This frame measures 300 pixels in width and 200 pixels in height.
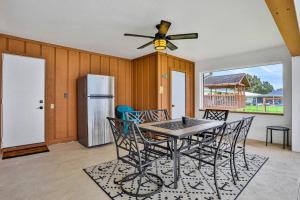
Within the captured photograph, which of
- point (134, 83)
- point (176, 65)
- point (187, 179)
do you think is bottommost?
point (187, 179)

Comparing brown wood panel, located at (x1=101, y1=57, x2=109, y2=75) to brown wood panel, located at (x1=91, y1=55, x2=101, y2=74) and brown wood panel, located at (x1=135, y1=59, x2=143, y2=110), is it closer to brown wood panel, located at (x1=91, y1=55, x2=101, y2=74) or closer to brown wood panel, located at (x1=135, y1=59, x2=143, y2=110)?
brown wood panel, located at (x1=91, y1=55, x2=101, y2=74)

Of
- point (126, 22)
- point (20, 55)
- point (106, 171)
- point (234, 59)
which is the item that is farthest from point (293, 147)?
point (20, 55)

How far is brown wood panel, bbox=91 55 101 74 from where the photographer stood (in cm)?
472

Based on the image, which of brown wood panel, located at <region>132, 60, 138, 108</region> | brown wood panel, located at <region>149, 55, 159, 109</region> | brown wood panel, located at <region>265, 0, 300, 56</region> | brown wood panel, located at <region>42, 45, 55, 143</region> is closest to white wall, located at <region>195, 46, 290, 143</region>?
brown wood panel, located at <region>265, 0, 300, 56</region>

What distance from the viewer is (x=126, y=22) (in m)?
2.86

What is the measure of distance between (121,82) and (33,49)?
8.11 ft

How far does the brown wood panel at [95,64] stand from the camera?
4.72m

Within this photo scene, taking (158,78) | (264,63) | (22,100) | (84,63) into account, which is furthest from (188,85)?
(22,100)

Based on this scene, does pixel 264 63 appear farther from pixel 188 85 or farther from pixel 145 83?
pixel 145 83

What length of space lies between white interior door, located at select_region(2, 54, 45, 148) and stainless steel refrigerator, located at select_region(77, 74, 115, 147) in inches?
34.3

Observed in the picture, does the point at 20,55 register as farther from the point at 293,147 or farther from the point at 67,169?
the point at 293,147

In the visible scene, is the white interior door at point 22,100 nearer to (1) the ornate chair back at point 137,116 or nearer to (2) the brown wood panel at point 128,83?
(1) the ornate chair back at point 137,116

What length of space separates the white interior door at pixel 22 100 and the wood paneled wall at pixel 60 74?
0.65ft

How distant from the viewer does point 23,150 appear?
3.50m
